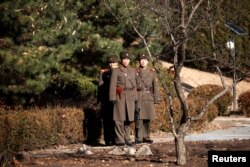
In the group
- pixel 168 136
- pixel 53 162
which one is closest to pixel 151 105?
pixel 168 136

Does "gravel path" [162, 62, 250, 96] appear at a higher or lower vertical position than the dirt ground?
higher

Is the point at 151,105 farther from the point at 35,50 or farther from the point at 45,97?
the point at 45,97

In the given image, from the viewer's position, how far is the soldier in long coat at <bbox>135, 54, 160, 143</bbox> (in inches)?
442

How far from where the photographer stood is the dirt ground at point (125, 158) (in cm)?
834

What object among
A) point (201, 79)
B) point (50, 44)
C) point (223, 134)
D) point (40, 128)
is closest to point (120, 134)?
point (40, 128)

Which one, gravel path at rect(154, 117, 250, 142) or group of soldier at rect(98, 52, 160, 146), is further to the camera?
gravel path at rect(154, 117, 250, 142)

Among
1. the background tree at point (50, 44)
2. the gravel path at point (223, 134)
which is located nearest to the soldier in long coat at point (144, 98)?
the gravel path at point (223, 134)

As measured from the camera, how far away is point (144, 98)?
1134 centimetres

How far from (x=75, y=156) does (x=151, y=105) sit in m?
2.60

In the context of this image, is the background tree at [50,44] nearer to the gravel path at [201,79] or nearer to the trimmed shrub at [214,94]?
the trimmed shrub at [214,94]

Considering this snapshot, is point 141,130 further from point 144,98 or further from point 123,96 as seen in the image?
point 123,96

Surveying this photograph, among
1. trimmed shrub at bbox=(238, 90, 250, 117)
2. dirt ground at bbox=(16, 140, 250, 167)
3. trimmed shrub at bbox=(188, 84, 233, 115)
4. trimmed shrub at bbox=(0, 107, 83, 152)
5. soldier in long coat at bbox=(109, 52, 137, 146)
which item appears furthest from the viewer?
trimmed shrub at bbox=(238, 90, 250, 117)

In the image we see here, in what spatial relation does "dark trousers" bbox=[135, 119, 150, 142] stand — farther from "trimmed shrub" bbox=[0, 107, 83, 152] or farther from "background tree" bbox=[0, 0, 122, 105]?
"background tree" bbox=[0, 0, 122, 105]

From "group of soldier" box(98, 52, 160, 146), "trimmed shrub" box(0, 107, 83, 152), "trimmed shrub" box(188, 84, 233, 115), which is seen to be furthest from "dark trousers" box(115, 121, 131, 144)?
"trimmed shrub" box(188, 84, 233, 115)
